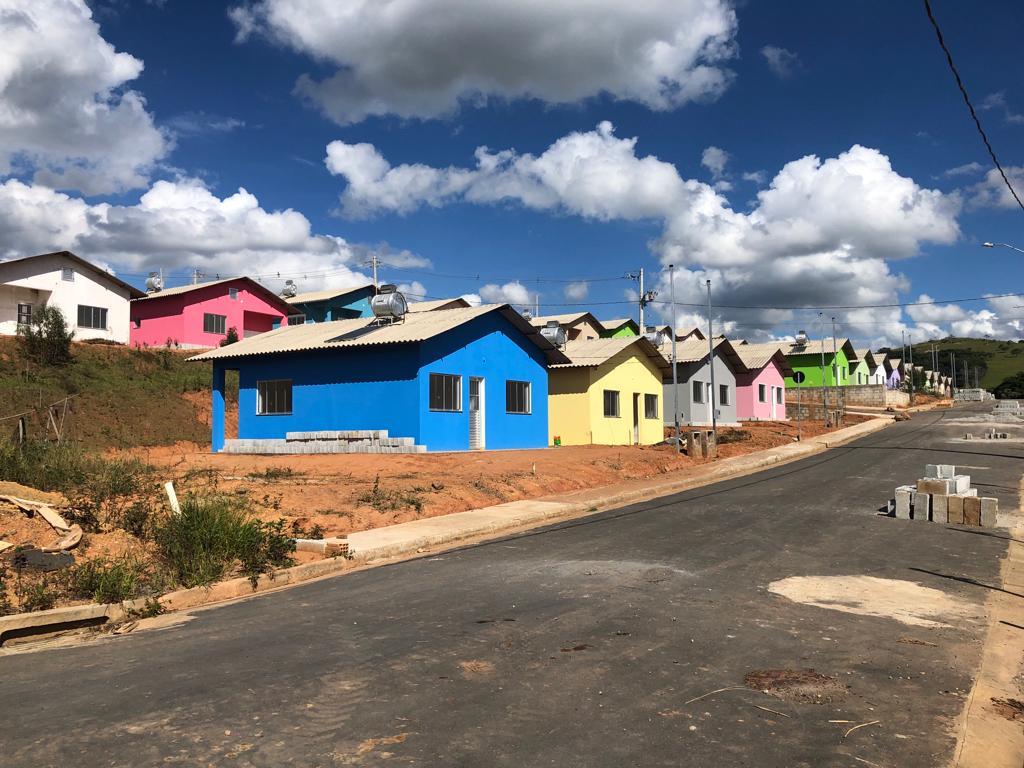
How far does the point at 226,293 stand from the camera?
177 feet

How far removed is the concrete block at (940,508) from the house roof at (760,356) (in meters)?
34.3

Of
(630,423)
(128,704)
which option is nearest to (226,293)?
(630,423)

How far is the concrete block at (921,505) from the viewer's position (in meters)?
13.7

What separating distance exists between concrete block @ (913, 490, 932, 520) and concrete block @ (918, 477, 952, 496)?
0.44 ft

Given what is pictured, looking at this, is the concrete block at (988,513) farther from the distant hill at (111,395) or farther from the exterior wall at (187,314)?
the exterior wall at (187,314)

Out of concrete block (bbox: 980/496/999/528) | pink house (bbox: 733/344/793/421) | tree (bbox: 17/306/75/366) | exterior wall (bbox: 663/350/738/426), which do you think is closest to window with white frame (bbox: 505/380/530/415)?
exterior wall (bbox: 663/350/738/426)

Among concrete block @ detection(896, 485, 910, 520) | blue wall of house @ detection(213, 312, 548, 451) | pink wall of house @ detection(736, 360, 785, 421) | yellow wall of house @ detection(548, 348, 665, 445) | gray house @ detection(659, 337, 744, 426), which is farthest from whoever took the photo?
pink wall of house @ detection(736, 360, 785, 421)

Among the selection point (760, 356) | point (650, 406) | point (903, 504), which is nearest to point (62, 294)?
point (650, 406)

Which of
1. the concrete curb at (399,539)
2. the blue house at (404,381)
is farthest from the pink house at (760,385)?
the concrete curb at (399,539)

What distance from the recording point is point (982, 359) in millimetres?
163500

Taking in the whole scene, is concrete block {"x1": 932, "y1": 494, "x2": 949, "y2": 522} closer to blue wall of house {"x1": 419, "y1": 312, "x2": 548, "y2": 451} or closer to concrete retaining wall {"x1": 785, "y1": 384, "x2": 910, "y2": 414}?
blue wall of house {"x1": 419, "y1": 312, "x2": 548, "y2": 451}

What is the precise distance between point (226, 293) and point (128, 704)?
52671 millimetres

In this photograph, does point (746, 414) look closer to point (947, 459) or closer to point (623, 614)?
point (947, 459)

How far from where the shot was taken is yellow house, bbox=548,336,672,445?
103 feet
